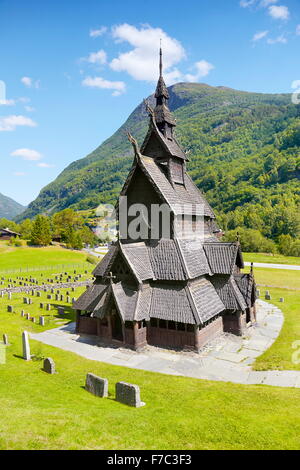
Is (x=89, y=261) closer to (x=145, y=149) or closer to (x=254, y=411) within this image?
(x=145, y=149)

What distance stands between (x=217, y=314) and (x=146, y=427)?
45.4 feet

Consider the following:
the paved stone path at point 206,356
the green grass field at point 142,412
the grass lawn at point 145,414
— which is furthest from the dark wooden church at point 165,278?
the grass lawn at point 145,414

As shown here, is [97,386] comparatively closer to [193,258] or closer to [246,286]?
[193,258]

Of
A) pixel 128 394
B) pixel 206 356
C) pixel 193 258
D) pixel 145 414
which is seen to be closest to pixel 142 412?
pixel 145 414

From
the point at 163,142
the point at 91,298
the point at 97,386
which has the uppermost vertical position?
the point at 163,142

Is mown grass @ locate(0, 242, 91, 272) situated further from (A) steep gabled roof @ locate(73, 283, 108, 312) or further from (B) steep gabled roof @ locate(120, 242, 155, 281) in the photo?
(B) steep gabled roof @ locate(120, 242, 155, 281)

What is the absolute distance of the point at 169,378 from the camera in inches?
609

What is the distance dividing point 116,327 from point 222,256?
988cm

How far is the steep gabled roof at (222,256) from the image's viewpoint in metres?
23.0

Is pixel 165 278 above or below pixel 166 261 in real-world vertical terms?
below

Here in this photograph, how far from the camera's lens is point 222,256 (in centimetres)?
2350

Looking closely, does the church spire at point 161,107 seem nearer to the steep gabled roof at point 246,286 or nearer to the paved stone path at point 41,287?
the steep gabled roof at point 246,286

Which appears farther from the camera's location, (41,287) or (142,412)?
(41,287)

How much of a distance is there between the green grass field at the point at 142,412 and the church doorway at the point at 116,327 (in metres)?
3.85
